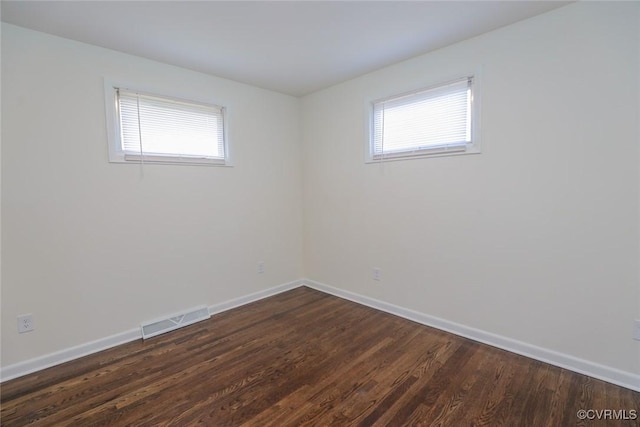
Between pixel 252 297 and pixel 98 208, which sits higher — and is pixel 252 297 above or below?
below

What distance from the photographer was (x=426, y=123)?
2.72 meters

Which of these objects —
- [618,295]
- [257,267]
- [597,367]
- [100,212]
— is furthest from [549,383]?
[100,212]

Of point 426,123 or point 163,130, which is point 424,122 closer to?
point 426,123

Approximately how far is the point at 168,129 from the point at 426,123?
2.41m

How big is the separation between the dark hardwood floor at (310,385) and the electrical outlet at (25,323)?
324 millimetres

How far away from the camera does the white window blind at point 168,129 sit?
255 centimetres

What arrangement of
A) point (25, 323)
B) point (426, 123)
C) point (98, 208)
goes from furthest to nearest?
point (426, 123) < point (98, 208) < point (25, 323)

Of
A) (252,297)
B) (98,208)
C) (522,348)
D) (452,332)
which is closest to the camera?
(522,348)

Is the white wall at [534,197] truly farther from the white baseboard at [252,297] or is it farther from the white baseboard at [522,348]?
the white baseboard at [252,297]

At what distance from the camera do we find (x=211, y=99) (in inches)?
120

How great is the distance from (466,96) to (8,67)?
11.1 feet

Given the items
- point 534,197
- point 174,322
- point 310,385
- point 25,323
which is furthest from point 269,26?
point 25,323

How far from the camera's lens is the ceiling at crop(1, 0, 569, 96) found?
191cm

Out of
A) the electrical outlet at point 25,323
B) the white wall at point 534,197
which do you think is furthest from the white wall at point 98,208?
the white wall at point 534,197
